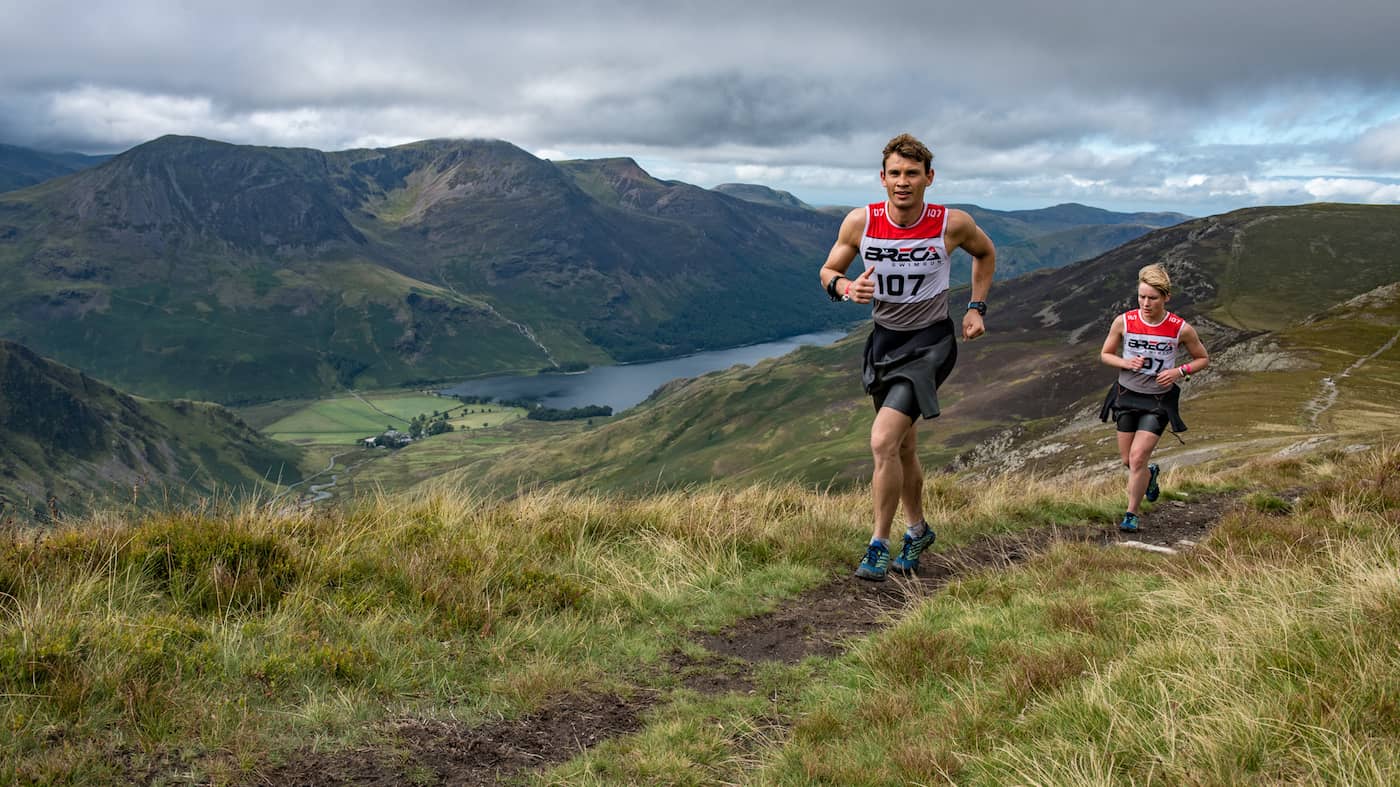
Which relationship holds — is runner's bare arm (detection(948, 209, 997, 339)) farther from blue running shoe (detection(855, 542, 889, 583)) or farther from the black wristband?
blue running shoe (detection(855, 542, 889, 583))

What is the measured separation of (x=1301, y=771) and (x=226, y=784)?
4084 mm

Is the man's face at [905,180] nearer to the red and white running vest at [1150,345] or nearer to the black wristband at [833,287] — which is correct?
the black wristband at [833,287]

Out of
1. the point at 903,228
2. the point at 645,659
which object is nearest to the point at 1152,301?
the point at 903,228

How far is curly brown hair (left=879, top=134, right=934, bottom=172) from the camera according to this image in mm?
6840

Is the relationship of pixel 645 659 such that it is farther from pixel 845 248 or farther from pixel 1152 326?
pixel 1152 326

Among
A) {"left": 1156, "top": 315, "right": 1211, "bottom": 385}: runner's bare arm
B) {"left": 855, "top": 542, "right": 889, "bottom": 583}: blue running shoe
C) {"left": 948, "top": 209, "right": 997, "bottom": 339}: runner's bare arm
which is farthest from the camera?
{"left": 1156, "top": 315, "right": 1211, "bottom": 385}: runner's bare arm

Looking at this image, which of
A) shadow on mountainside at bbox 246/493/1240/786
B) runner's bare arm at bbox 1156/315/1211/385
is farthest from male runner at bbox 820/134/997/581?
runner's bare arm at bbox 1156/315/1211/385

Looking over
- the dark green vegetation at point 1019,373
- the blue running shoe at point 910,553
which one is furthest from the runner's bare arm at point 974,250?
the dark green vegetation at point 1019,373

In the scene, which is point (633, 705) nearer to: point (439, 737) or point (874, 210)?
point (439, 737)

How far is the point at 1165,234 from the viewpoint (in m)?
182

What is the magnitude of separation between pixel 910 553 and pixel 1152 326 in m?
5.22

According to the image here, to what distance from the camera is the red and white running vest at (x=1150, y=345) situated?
1032cm

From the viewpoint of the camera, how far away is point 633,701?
479cm

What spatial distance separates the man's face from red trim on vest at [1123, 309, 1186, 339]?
194 inches
